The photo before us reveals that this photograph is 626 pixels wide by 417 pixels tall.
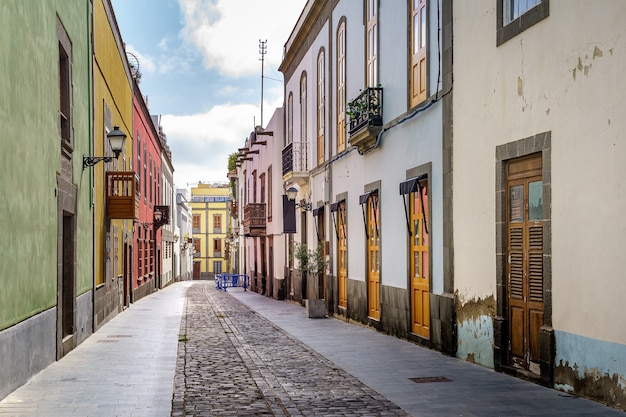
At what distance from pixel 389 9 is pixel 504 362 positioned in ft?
25.4

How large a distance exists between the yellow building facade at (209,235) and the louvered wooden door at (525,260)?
246ft

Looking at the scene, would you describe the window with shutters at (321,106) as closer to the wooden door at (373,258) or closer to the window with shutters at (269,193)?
the wooden door at (373,258)

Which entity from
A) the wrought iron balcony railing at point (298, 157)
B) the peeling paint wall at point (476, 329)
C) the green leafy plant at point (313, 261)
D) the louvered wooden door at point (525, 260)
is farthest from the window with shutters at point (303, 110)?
the louvered wooden door at point (525, 260)

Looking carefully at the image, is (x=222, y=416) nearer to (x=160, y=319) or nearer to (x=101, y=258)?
(x=101, y=258)

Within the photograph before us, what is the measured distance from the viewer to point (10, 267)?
8289mm

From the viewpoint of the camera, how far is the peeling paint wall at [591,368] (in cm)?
726

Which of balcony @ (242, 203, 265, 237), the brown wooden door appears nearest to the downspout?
balcony @ (242, 203, 265, 237)

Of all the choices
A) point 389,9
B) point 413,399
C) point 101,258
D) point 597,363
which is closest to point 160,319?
point 101,258

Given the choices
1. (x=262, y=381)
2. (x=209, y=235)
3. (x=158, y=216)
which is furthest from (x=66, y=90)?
(x=209, y=235)

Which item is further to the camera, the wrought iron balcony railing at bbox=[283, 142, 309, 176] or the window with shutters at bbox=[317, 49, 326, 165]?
the wrought iron balcony railing at bbox=[283, 142, 309, 176]

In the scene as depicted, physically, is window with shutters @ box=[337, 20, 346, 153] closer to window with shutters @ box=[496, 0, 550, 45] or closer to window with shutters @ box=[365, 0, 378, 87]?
window with shutters @ box=[365, 0, 378, 87]

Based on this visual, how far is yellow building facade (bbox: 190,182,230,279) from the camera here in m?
83.9

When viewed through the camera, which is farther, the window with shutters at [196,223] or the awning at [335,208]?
the window with shutters at [196,223]

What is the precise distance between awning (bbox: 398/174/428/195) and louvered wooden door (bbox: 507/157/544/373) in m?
3.17
